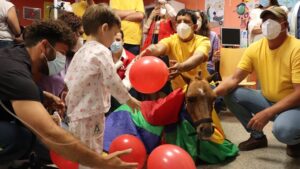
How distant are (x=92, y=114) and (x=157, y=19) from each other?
82.8 inches

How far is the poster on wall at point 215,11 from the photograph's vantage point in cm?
632

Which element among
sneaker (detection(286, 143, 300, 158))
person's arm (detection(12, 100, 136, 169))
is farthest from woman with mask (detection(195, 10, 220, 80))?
person's arm (detection(12, 100, 136, 169))

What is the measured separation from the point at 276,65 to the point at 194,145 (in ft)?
2.83

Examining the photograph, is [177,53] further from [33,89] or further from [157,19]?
[33,89]

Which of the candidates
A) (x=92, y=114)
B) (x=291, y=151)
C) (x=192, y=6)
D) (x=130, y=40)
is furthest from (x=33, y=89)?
(x=192, y=6)

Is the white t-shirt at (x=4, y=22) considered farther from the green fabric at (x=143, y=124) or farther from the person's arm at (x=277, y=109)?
the person's arm at (x=277, y=109)

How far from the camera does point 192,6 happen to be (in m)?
6.85

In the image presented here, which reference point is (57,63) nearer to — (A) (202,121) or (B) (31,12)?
(A) (202,121)

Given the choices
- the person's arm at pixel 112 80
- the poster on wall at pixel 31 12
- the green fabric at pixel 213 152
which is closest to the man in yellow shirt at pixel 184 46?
the green fabric at pixel 213 152

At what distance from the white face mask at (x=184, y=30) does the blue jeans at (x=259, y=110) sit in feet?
2.08

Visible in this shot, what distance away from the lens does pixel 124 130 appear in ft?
7.73

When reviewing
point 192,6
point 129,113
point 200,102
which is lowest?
point 129,113

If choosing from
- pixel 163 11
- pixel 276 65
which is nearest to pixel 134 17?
pixel 163 11

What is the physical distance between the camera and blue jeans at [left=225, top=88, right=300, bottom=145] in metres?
2.13
